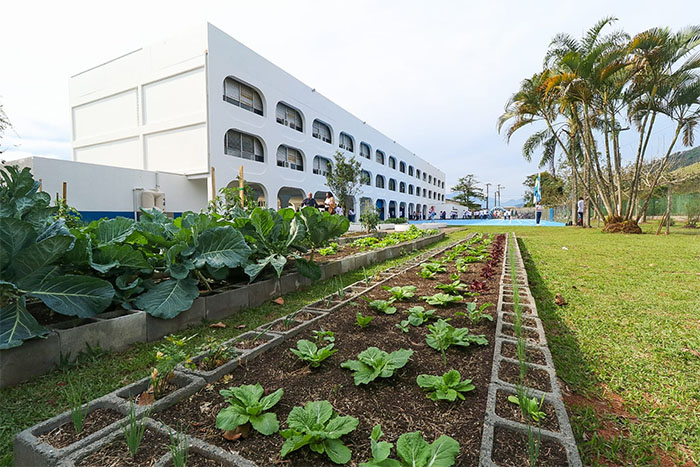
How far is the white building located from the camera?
45.1 feet

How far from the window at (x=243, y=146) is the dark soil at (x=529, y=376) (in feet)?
54.3

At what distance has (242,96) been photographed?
16906mm

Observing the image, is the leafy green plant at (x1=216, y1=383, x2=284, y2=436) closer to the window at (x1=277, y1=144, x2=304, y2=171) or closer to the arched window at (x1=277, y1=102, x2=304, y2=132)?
the window at (x1=277, y1=144, x2=304, y2=171)

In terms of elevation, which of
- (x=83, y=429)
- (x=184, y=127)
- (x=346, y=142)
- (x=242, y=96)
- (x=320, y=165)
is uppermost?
(x=346, y=142)

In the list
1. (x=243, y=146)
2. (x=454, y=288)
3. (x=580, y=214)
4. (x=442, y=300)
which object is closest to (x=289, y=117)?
(x=243, y=146)

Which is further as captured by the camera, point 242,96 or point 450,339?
point 242,96

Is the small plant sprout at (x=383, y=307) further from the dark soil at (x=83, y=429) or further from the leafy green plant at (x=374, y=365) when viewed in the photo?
the dark soil at (x=83, y=429)

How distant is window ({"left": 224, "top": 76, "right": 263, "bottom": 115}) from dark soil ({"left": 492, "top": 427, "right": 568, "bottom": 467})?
17.6 m

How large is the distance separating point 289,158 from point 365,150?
37.8 feet

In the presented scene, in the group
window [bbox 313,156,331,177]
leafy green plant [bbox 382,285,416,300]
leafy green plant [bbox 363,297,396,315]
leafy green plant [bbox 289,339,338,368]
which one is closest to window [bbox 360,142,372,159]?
window [bbox 313,156,331,177]

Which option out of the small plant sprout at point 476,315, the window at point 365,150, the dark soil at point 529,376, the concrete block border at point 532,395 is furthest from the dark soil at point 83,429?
the window at point 365,150

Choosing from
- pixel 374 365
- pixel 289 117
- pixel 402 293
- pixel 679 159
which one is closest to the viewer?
pixel 374 365

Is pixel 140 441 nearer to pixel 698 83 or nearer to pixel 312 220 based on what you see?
pixel 312 220

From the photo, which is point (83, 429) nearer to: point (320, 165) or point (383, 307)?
point (383, 307)
